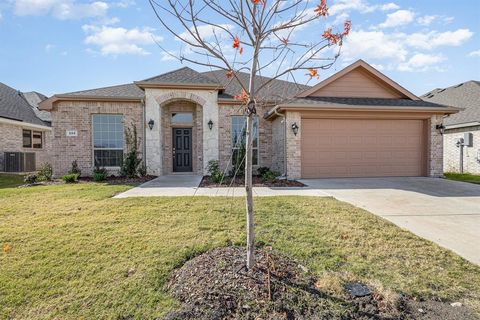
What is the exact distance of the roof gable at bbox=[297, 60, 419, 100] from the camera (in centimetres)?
1091

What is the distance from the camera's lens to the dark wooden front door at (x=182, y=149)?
1262cm

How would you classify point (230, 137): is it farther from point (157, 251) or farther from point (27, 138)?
point (27, 138)

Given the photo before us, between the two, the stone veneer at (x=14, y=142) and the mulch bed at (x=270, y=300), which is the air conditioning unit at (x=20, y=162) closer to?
the stone veneer at (x=14, y=142)

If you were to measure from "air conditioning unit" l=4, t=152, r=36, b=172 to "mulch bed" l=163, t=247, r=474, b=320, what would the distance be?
1690 cm

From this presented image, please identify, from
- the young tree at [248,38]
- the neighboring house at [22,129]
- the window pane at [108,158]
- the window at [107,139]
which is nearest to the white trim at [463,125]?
the young tree at [248,38]

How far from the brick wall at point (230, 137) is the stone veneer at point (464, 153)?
34.9ft

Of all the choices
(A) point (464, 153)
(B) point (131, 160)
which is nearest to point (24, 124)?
(B) point (131, 160)

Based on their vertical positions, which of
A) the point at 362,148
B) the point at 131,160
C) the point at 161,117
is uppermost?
the point at 161,117

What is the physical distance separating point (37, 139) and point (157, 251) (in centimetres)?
1950

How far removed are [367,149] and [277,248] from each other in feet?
27.7

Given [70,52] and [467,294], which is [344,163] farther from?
[70,52]

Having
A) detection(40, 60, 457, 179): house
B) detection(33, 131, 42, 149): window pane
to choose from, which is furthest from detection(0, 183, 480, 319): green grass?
detection(33, 131, 42, 149): window pane

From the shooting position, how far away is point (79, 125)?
1131cm

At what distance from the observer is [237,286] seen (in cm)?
268
